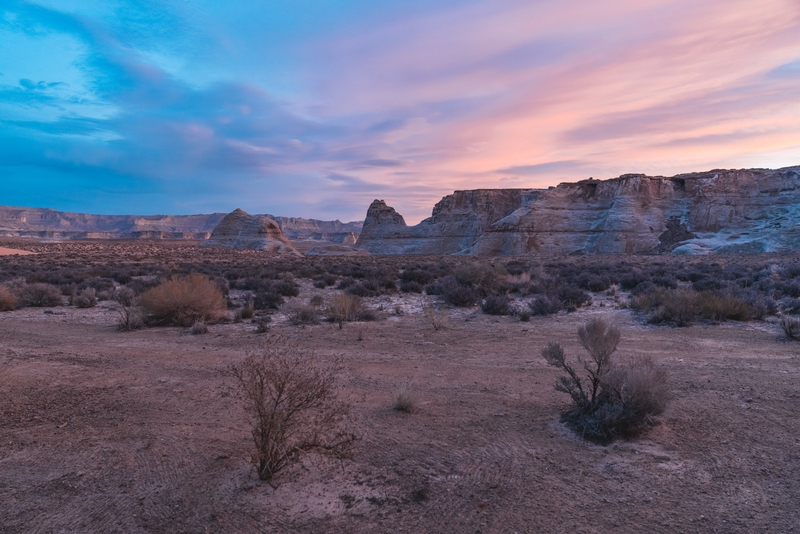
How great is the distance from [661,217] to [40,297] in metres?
60.2

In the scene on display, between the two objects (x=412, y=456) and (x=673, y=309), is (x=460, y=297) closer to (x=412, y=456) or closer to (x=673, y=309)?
(x=673, y=309)


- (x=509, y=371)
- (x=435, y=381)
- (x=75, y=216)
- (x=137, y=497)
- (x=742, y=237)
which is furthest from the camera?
(x=75, y=216)

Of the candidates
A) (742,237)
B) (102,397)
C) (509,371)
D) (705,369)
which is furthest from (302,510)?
(742,237)

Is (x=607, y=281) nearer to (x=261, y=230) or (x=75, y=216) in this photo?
(x=261, y=230)

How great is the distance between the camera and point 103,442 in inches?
182

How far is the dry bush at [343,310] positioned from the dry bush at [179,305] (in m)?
2.71

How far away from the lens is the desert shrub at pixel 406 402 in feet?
17.8

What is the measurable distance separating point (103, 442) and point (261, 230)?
230 ft

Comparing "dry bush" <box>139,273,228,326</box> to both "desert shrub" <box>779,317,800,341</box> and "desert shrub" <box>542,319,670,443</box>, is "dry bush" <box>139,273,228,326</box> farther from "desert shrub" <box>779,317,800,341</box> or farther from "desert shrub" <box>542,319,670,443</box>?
"desert shrub" <box>779,317,800,341</box>

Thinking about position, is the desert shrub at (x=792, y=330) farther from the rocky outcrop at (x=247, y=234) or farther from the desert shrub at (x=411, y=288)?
the rocky outcrop at (x=247, y=234)

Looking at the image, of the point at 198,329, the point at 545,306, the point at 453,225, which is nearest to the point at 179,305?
the point at 198,329

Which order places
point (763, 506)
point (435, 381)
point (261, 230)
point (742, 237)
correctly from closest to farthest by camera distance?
1. point (763, 506)
2. point (435, 381)
3. point (742, 237)
4. point (261, 230)

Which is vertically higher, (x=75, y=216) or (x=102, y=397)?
(x=75, y=216)

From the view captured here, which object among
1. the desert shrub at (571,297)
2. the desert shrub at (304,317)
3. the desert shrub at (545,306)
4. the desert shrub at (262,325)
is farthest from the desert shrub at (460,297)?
the desert shrub at (262,325)
